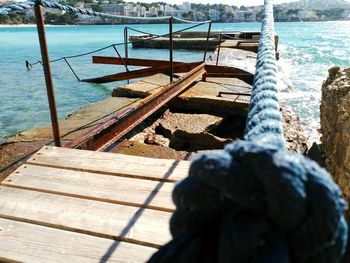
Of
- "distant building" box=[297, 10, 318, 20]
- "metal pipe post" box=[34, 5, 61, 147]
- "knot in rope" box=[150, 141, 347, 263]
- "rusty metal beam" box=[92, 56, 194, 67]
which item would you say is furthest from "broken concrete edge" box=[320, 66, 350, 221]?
"distant building" box=[297, 10, 318, 20]

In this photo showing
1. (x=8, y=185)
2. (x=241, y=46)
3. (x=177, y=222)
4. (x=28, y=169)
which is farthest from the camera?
(x=241, y=46)

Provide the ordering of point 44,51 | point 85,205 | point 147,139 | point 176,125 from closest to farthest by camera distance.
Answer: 1. point 85,205
2. point 44,51
3. point 147,139
4. point 176,125

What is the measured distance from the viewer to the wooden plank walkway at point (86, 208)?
6.57 feet

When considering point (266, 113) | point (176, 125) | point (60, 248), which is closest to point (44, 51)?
point (60, 248)

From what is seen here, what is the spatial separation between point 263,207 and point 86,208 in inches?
77.7

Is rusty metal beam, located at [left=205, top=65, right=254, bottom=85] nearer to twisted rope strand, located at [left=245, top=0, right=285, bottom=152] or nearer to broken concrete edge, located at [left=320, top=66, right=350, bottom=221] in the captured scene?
broken concrete edge, located at [left=320, top=66, right=350, bottom=221]

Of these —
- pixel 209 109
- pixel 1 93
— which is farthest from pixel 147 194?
pixel 1 93

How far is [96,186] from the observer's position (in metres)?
2.60

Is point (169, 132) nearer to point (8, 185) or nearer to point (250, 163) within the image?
point (8, 185)

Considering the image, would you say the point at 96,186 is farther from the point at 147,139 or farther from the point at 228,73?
the point at 228,73

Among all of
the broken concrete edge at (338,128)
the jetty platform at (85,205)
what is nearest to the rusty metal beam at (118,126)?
the jetty platform at (85,205)

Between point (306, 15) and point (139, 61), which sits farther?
point (306, 15)

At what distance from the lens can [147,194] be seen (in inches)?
97.8

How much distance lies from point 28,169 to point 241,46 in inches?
759
